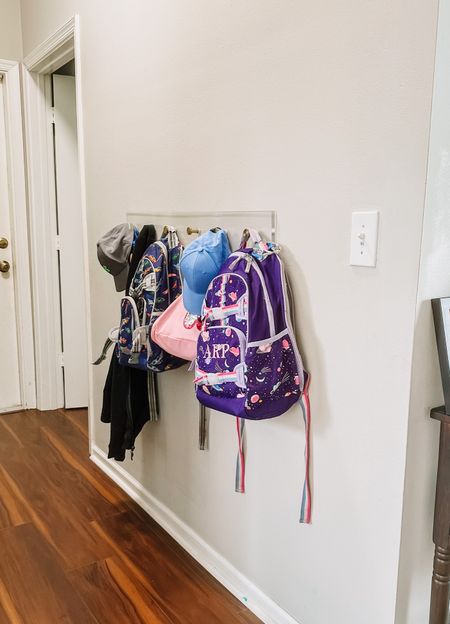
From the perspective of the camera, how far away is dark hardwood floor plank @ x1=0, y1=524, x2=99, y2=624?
1669mm

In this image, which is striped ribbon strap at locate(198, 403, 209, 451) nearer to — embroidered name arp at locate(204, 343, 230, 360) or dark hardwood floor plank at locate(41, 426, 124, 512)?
embroidered name arp at locate(204, 343, 230, 360)

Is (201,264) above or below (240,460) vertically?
above

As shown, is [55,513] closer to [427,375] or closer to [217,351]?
[217,351]

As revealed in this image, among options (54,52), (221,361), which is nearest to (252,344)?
(221,361)

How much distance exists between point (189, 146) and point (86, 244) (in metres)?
1.00

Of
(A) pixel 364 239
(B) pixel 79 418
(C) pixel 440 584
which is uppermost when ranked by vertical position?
(A) pixel 364 239

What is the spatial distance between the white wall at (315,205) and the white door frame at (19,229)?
4.40 feet

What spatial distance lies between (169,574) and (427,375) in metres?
1.19

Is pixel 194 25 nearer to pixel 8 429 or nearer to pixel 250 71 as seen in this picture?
pixel 250 71

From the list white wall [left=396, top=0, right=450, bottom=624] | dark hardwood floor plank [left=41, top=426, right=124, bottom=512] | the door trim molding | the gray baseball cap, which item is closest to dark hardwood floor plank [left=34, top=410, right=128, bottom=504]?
dark hardwood floor plank [left=41, top=426, right=124, bottom=512]

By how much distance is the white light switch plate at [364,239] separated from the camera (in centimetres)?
121

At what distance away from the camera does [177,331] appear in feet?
5.57

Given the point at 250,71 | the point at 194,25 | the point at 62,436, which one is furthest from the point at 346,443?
the point at 62,436

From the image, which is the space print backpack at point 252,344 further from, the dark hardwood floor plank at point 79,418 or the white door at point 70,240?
the white door at point 70,240
